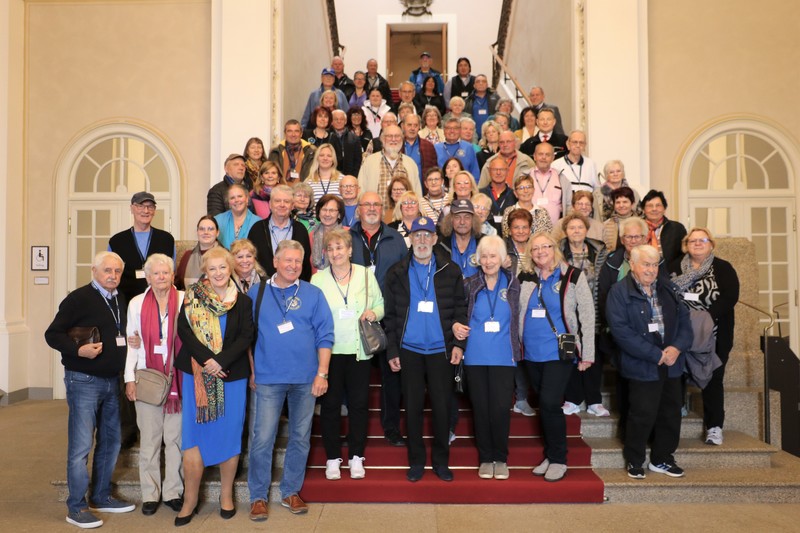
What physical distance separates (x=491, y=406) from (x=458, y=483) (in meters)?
0.58

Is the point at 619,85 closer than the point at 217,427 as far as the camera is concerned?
No

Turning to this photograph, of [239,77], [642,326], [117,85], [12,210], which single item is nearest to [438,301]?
[642,326]

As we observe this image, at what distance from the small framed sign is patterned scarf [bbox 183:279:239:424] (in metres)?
5.83

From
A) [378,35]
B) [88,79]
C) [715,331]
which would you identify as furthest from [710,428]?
[378,35]

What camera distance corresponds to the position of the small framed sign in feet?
29.9

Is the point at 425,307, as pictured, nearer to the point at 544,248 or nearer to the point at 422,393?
the point at 422,393

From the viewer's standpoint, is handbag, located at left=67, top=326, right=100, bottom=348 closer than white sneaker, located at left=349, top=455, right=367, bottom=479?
Yes

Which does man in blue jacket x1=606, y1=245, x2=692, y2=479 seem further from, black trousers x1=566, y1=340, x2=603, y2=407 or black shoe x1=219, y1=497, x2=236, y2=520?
black shoe x1=219, y1=497, x2=236, y2=520

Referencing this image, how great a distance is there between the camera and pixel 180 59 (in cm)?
920

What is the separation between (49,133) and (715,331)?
8.65 meters

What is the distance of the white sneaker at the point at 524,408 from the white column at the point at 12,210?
6651 mm

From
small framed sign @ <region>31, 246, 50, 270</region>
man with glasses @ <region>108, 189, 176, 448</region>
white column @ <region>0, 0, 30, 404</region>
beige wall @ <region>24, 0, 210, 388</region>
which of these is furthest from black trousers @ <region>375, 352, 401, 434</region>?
small framed sign @ <region>31, 246, 50, 270</region>

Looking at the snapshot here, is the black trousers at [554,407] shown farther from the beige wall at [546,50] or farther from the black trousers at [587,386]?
the beige wall at [546,50]

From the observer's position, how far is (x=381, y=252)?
5.30m
